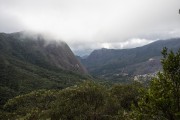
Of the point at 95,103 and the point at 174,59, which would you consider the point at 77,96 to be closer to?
the point at 95,103

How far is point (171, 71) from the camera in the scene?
105ft

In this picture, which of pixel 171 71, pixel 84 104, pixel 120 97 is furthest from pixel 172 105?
pixel 120 97

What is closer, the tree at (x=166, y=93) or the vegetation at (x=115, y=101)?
the tree at (x=166, y=93)

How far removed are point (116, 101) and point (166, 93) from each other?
5882 centimetres

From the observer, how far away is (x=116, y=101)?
89.8 meters

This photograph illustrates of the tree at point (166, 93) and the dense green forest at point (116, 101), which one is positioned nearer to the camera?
the tree at point (166, 93)

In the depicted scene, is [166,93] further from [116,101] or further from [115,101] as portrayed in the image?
[116,101]

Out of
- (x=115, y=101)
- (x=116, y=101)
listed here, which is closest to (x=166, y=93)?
(x=115, y=101)

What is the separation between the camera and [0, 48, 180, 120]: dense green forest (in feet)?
104

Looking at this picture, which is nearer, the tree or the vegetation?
the tree

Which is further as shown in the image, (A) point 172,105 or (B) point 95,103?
(B) point 95,103

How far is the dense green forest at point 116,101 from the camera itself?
31.8 metres

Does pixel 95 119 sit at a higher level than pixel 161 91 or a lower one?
lower

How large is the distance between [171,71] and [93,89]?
2044 inches
